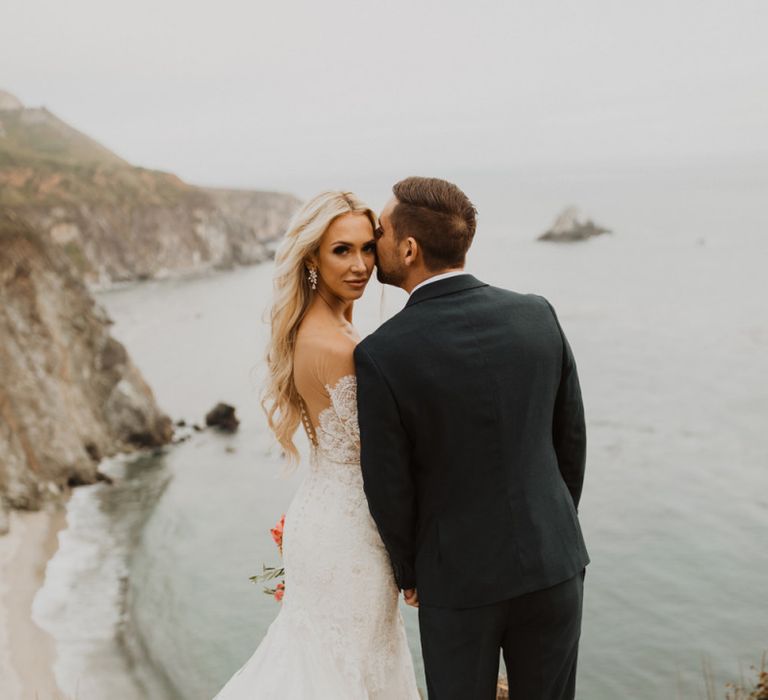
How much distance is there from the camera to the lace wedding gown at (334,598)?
3451mm

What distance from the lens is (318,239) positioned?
3.42 meters

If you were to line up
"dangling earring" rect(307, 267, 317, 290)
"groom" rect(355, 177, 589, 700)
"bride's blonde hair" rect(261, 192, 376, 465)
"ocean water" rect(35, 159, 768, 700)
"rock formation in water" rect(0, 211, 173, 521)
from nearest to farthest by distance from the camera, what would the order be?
"groom" rect(355, 177, 589, 700) → "bride's blonde hair" rect(261, 192, 376, 465) → "dangling earring" rect(307, 267, 317, 290) → "ocean water" rect(35, 159, 768, 700) → "rock formation in water" rect(0, 211, 173, 521)

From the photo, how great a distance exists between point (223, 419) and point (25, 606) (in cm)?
2132

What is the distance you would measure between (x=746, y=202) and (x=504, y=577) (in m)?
176

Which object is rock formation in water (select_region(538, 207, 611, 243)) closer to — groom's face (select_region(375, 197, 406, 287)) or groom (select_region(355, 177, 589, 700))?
groom's face (select_region(375, 197, 406, 287))

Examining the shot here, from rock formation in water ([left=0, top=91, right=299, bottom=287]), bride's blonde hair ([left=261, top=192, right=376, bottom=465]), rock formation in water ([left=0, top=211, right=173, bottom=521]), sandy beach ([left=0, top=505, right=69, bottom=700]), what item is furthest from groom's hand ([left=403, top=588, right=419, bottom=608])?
rock formation in water ([left=0, top=91, right=299, bottom=287])

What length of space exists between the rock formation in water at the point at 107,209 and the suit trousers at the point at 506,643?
87.6 metres

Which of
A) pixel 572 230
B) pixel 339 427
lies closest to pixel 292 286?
pixel 339 427

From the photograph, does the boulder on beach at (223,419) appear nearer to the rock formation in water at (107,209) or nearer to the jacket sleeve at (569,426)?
the jacket sleeve at (569,426)

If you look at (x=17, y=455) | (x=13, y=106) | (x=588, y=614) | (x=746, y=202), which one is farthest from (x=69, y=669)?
(x=746, y=202)

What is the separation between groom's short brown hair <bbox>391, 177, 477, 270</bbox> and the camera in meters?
2.97

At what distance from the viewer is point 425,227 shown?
3.02m

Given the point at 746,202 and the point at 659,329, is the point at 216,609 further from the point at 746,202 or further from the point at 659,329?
the point at 746,202

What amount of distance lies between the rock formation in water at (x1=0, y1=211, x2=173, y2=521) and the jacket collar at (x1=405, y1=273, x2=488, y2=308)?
70.3 feet
